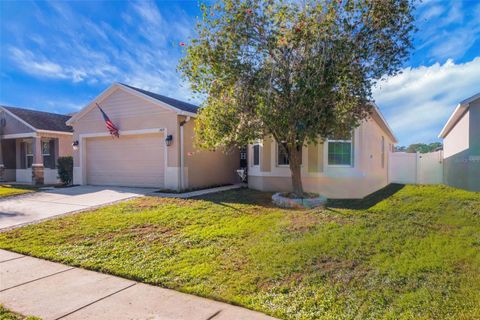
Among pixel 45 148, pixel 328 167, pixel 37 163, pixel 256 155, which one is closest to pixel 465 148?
pixel 328 167

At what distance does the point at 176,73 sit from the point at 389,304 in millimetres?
8121

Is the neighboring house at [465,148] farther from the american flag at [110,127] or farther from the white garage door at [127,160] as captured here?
the american flag at [110,127]

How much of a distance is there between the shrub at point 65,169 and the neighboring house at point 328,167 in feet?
34.4

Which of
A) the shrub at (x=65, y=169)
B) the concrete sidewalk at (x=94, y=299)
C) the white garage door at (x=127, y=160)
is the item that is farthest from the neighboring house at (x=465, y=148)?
the shrub at (x=65, y=169)

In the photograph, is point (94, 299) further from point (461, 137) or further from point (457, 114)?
point (457, 114)

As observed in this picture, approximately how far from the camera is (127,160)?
1355 centimetres

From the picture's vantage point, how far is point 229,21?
762 centimetres

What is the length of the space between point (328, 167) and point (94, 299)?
896 cm

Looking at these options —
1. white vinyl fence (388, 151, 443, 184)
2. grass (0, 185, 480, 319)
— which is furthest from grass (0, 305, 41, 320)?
white vinyl fence (388, 151, 443, 184)

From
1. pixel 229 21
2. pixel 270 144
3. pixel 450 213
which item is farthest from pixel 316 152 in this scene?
pixel 229 21

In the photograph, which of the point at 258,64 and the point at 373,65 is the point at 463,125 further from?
the point at 258,64

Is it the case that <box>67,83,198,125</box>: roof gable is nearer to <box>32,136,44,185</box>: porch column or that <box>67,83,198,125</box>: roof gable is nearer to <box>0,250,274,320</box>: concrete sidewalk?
<box>32,136,44,185</box>: porch column

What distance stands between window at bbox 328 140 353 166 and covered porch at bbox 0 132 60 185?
16.4 metres

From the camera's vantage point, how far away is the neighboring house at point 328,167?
10.7 meters
